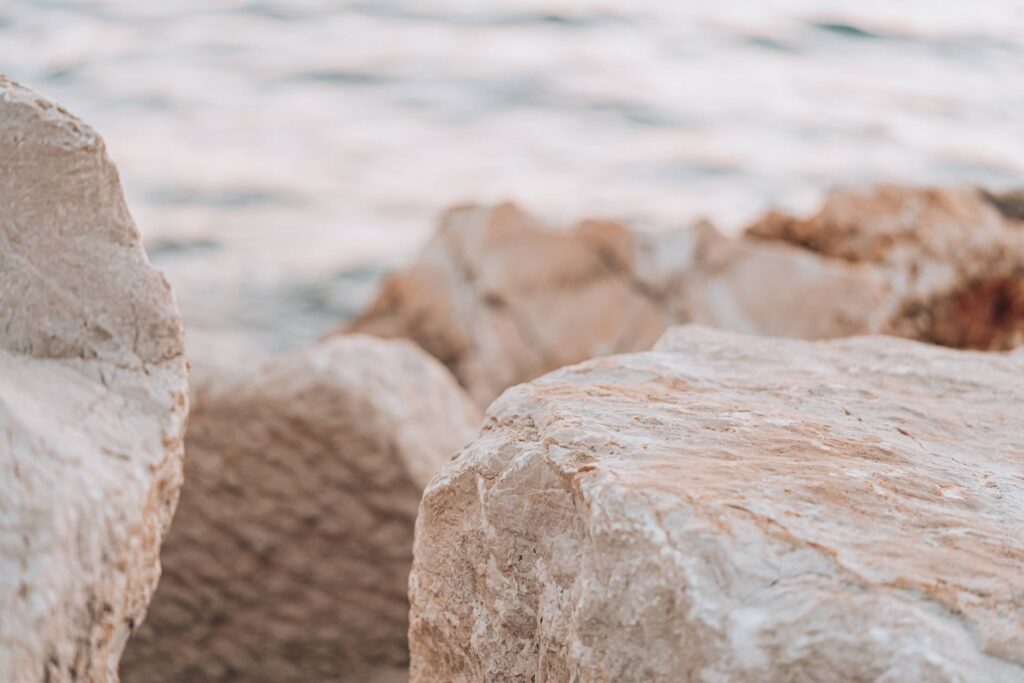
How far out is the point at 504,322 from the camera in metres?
3.67

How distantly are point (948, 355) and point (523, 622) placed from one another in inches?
32.5

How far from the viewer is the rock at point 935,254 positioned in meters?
3.48

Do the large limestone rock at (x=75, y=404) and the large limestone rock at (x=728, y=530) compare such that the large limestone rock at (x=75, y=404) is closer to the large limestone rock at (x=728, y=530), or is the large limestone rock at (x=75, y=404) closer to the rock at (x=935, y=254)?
the large limestone rock at (x=728, y=530)

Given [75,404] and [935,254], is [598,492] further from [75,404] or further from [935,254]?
[935,254]

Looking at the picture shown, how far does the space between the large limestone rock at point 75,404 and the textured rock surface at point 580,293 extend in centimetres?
233

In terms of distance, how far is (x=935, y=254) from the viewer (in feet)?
11.6

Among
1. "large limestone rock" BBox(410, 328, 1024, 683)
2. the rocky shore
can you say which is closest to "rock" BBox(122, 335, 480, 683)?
the rocky shore

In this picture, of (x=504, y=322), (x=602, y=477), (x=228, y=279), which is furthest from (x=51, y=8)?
(x=602, y=477)

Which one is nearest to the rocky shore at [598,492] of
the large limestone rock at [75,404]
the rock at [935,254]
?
the large limestone rock at [75,404]

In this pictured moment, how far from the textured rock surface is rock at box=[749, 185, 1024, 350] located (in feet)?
0.39

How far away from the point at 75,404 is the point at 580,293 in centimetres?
266

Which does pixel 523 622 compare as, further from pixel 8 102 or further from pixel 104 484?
pixel 8 102

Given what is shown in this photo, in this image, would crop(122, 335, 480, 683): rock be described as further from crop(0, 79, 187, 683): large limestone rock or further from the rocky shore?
crop(0, 79, 187, 683): large limestone rock

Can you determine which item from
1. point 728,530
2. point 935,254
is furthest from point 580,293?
point 728,530
